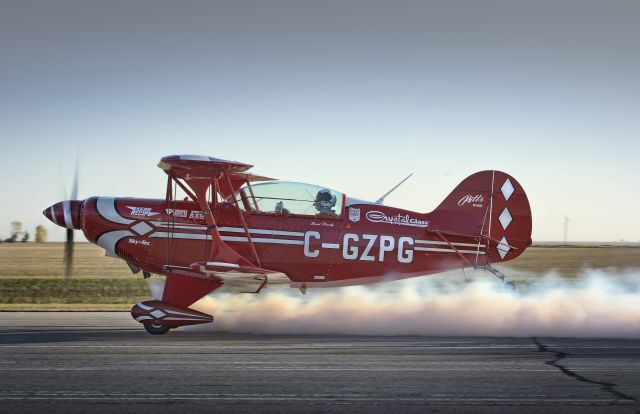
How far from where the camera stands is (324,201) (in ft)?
45.2

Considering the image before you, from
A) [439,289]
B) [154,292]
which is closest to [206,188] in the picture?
[154,292]

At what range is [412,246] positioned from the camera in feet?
45.8

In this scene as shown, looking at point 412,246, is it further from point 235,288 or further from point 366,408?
point 366,408

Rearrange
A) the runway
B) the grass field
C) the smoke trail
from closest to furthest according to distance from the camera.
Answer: the runway
the smoke trail
the grass field

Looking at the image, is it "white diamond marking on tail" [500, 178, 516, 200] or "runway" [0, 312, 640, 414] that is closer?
"runway" [0, 312, 640, 414]

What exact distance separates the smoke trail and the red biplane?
57 cm

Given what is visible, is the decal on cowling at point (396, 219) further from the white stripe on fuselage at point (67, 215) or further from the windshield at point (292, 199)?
the white stripe on fuselage at point (67, 215)

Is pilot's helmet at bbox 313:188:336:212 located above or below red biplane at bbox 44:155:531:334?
above

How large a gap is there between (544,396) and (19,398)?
5.12 metres

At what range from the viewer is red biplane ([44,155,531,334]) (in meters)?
13.2

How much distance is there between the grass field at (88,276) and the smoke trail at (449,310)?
84.5 inches

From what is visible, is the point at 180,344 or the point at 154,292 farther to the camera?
the point at 154,292

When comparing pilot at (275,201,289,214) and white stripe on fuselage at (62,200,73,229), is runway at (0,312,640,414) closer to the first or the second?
white stripe on fuselage at (62,200,73,229)

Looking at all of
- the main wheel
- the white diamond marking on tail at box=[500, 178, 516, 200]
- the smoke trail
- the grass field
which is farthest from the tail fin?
the main wheel
